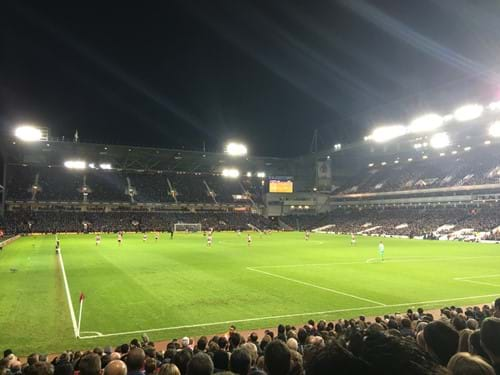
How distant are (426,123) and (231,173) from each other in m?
46.3

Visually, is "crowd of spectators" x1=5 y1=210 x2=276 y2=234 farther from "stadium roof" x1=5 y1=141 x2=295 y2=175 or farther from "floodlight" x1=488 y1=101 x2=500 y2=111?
"floodlight" x1=488 y1=101 x2=500 y2=111

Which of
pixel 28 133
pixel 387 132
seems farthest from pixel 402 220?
pixel 28 133

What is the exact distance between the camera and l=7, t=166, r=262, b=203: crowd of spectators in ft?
252

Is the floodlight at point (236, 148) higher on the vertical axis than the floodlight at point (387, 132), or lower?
lower

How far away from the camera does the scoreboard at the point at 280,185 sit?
290 feet

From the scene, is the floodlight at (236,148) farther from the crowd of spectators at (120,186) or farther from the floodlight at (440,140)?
the floodlight at (440,140)

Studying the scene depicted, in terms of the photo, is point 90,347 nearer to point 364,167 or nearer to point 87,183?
point 87,183

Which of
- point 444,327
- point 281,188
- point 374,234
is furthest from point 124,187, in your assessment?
point 444,327

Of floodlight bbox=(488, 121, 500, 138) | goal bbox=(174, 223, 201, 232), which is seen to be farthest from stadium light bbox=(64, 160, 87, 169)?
floodlight bbox=(488, 121, 500, 138)

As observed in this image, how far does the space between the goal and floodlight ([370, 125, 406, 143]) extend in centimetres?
3853

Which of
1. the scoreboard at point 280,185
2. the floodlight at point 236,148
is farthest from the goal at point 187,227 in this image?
the scoreboard at point 280,185

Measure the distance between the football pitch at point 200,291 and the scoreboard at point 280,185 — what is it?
2144 inches

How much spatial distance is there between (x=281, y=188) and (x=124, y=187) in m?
33.5

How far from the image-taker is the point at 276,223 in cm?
9375
